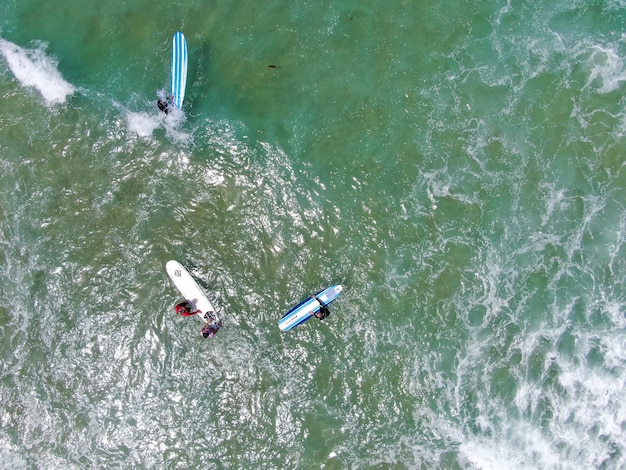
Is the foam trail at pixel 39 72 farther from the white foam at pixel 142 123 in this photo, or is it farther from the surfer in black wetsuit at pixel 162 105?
the surfer in black wetsuit at pixel 162 105

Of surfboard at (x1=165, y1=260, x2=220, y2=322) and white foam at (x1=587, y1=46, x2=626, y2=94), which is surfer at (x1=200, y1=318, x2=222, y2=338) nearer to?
surfboard at (x1=165, y1=260, x2=220, y2=322)

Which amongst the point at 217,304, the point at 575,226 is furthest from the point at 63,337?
→ the point at 575,226

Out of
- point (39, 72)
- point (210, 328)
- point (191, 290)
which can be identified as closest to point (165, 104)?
point (39, 72)

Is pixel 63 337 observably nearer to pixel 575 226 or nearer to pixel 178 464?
pixel 178 464

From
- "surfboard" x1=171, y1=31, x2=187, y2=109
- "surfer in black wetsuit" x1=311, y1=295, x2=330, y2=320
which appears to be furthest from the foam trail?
"surfer in black wetsuit" x1=311, y1=295, x2=330, y2=320

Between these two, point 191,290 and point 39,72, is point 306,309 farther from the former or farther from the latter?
point 39,72

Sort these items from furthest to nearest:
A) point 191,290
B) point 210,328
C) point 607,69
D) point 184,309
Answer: point 607,69
point 191,290
point 184,309
point 210,328

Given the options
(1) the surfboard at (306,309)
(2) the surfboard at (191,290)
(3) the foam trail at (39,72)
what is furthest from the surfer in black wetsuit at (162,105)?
(1) the surfboard at (306,309)
